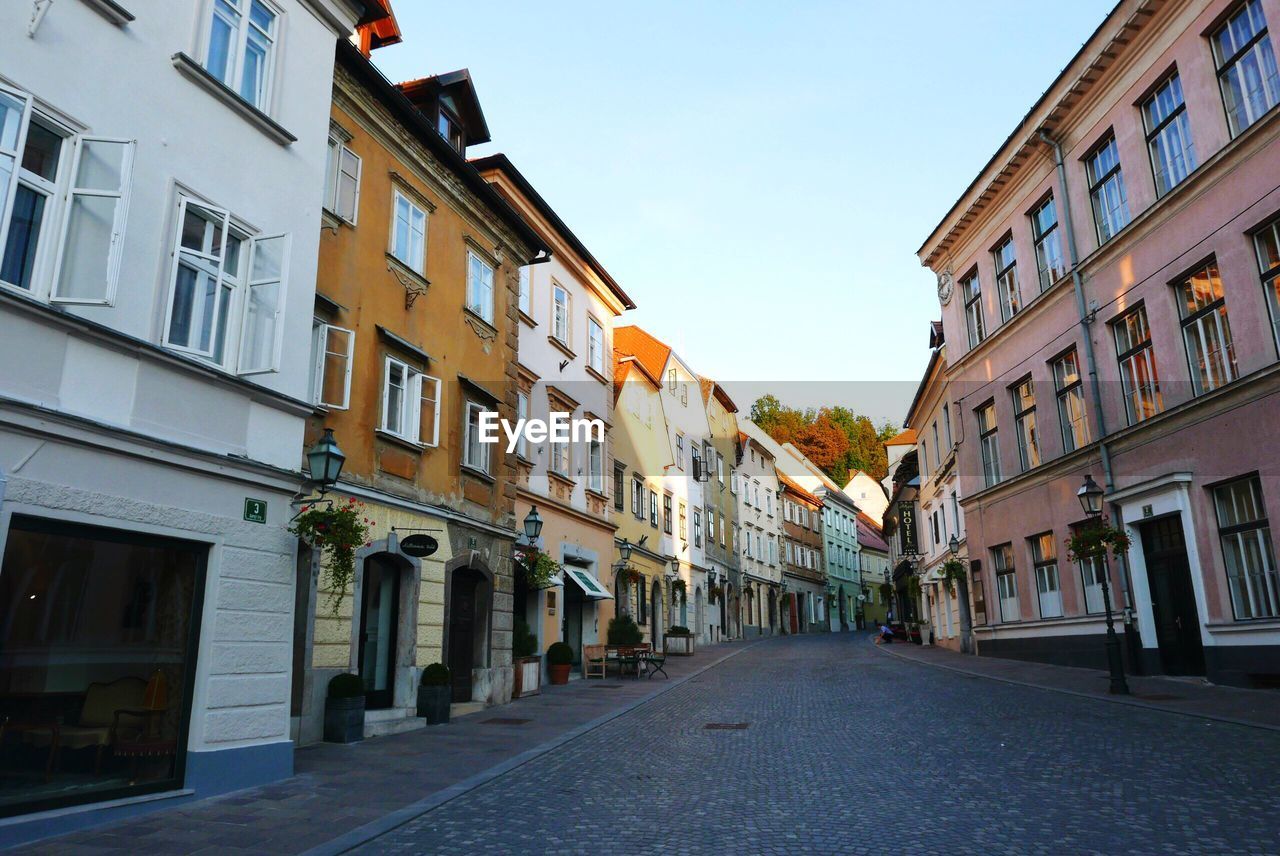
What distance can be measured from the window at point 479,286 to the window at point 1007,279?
1389 centimetres

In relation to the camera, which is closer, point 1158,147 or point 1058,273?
point 1158,147

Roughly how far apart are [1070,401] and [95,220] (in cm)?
2003

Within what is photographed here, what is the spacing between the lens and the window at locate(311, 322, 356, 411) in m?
12.4

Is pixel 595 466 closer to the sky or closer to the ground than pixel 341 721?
closer to the sky

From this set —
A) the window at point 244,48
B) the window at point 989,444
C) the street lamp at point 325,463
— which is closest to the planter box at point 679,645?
the window at point 989,444

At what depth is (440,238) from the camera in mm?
16281

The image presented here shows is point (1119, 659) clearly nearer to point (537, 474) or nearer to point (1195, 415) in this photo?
point (1195, 415)

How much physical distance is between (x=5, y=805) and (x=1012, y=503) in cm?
2276

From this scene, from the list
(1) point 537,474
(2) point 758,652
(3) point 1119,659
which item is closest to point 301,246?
(1) point 537,474

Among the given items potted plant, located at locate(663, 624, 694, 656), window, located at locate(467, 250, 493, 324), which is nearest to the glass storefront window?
window, located at locate(467, 250, 493, 324)

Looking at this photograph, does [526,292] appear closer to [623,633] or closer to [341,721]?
[623,633]

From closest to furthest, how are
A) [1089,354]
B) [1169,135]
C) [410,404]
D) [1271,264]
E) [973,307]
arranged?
[1271,264] < [410,404] < [1169,135] < [1089,354] < [973,307]

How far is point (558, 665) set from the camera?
68.1ft

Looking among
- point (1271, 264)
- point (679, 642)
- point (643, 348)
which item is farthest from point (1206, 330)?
point (643, 348)
